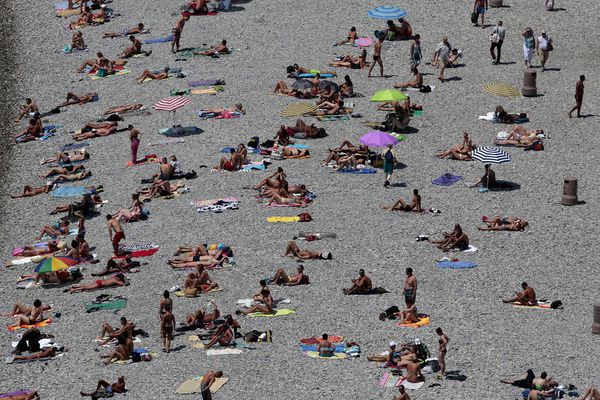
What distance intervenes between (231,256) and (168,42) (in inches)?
758

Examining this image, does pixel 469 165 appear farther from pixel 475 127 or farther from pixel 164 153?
pixel 164 153

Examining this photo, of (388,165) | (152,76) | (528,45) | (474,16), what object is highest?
(474,16)

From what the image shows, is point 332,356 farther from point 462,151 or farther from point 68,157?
point 68,157

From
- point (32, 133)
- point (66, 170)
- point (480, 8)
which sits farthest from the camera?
point (480, 8)

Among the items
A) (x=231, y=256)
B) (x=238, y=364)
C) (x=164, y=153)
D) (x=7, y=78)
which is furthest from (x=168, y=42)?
(x=238, y=364)

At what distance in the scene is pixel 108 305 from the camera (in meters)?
34.5

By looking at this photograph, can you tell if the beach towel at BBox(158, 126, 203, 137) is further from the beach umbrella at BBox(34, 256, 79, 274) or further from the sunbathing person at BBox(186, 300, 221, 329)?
the sunbathing person at BBox(186, 300, 221, 329)

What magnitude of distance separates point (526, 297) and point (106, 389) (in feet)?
31.5

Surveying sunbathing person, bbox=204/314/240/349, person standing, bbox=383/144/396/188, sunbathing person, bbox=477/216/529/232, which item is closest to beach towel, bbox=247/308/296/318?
sunbathing person, bbox=204/314/240/349

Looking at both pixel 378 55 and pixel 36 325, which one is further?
pixel 378 55

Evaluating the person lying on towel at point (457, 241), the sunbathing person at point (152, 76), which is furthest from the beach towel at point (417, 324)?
the sunbathing person at point (152, 76)

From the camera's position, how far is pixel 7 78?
54.9 metres

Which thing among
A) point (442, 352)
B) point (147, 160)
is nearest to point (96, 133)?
point (147, 160)

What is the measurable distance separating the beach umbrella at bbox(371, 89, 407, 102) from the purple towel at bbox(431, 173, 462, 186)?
4013mm
